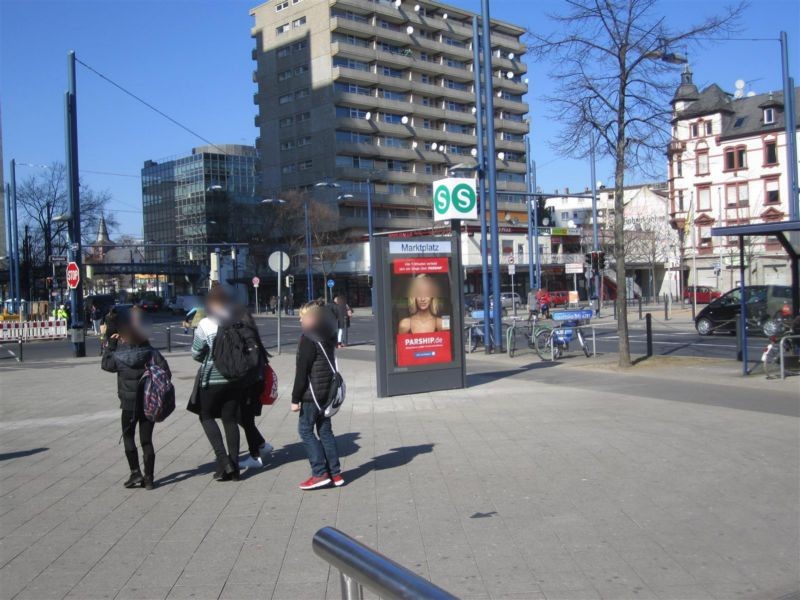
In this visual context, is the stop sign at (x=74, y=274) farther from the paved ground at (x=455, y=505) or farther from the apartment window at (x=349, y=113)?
the apartment window at (x=349, y=113)

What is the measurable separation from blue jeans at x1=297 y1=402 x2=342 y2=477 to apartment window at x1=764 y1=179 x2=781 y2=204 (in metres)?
59.2

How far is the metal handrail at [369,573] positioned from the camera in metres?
1.93

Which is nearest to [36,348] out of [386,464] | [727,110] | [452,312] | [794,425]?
[452,312]

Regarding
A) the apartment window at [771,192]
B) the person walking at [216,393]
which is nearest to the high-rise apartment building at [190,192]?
the apartment window at [771,192]

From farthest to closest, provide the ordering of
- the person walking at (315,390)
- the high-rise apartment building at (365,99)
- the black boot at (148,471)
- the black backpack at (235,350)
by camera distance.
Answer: the high-rise apartment building at (365,99) < the black boot at (148,471) < the black backpack at (235,350) < the person walking at (315,390)

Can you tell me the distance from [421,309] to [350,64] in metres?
69.5

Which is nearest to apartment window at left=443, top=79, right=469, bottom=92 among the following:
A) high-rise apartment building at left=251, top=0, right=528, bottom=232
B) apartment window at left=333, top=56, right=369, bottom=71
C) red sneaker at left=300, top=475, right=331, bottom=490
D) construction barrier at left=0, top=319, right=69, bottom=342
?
high-rise apartment building at left=251, top=0, right=528, bottom=232

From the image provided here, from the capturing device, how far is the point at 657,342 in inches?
894

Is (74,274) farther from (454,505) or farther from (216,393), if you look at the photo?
(454,505)

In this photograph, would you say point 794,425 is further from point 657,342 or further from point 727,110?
point 727,110

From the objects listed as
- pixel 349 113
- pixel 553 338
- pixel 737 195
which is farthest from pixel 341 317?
pixel 349 113

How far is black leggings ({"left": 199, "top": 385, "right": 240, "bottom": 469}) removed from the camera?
6840 millimetres

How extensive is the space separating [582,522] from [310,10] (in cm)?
7846

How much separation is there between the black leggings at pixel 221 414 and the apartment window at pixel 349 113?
71.8 metres
